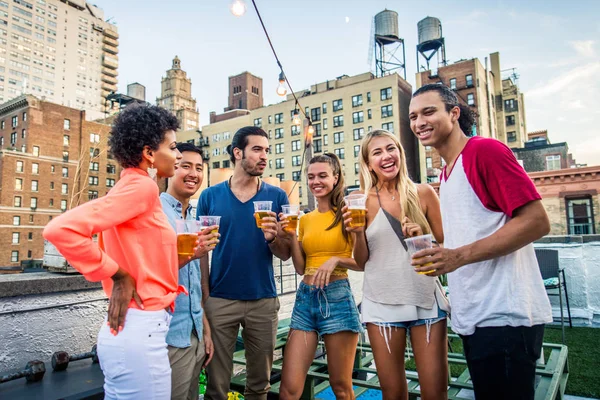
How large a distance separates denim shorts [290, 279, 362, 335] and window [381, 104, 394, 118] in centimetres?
4928

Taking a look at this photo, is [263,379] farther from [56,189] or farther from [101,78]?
[101,78]

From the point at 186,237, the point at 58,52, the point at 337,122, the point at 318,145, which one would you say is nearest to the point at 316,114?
the point at 337,122

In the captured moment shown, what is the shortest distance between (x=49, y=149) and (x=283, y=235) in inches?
2576

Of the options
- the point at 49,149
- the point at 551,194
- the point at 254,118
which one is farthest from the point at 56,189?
the point at 551,194

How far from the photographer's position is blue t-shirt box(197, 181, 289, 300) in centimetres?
292

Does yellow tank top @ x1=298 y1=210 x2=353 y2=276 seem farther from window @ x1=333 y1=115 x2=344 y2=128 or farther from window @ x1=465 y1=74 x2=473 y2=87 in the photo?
window @ x1=333 y1=115 x2=344 y2=128

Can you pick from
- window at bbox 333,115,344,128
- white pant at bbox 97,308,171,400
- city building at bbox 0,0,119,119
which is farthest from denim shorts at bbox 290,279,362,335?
city building at bbox 0,0,119,119

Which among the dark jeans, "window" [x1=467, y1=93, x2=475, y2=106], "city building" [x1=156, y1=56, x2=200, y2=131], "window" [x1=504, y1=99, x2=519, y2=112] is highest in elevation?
"city building" [x1=156, y1=56, x2=200, y2=131]

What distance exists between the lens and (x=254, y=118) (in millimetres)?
63875

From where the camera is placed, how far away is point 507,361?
1.69m

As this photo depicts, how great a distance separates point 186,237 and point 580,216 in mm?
34614

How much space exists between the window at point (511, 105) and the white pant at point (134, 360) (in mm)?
60851

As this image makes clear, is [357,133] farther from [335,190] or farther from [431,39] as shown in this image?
[335,190]

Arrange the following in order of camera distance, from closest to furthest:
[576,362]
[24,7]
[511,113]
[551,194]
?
[576,362] → [551,194] → [511,113] → [24,7]
